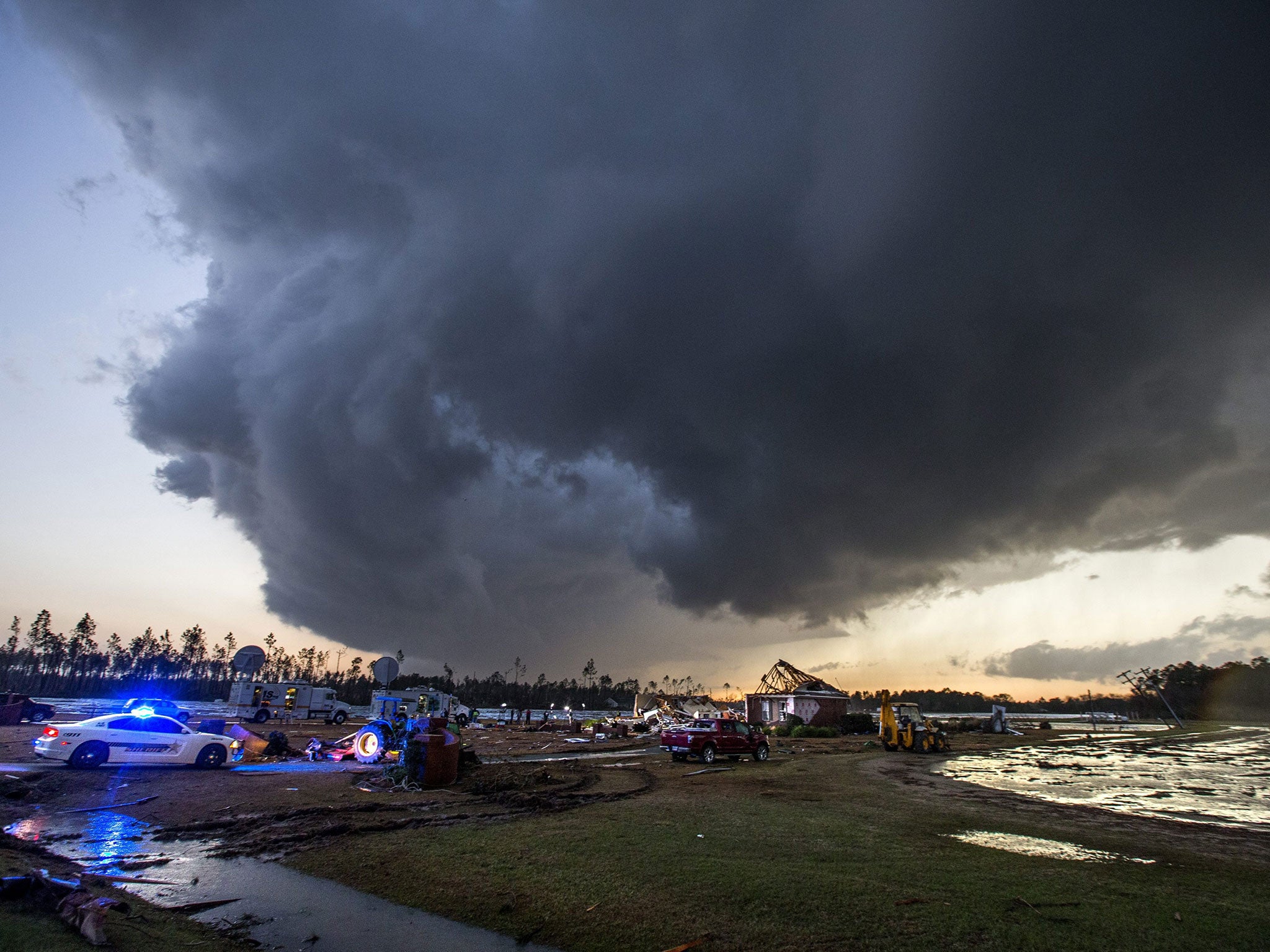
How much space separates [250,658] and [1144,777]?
55288 mm

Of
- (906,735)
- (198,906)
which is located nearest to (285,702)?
(906,735)

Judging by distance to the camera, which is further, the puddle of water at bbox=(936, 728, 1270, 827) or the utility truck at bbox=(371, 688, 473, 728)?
the utility truck at bbox=(371, 688, 473, 728)

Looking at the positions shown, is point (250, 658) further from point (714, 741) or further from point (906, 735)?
point (906, 735)

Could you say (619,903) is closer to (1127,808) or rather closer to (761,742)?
(1127,808)

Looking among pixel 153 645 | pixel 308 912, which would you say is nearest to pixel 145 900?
pixel 308 912

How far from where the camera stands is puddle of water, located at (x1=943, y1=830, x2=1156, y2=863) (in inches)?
426

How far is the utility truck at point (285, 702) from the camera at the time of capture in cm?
5503

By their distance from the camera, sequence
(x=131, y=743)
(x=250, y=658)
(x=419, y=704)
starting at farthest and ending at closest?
(x=419, y=704), (x=250, y=658), (x=131, y=743)

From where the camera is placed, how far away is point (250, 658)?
4625 centimetres

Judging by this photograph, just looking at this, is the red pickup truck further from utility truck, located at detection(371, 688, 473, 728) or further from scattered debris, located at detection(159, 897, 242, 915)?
utility truck, located at detection(371, 688, 473, 728)

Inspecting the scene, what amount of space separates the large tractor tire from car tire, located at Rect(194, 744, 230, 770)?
4.59 m

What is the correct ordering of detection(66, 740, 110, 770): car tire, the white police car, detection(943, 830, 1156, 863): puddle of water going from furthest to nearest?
detection(66, 740, 110, 770): car tire < the white police car < detection(943, 830, 1156, 863): puddle of water

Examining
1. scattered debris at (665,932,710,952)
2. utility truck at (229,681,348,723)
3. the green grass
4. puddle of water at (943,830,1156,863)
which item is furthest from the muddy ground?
utility truck at (229,681,348,723)

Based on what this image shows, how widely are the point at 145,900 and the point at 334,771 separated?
14828mm
